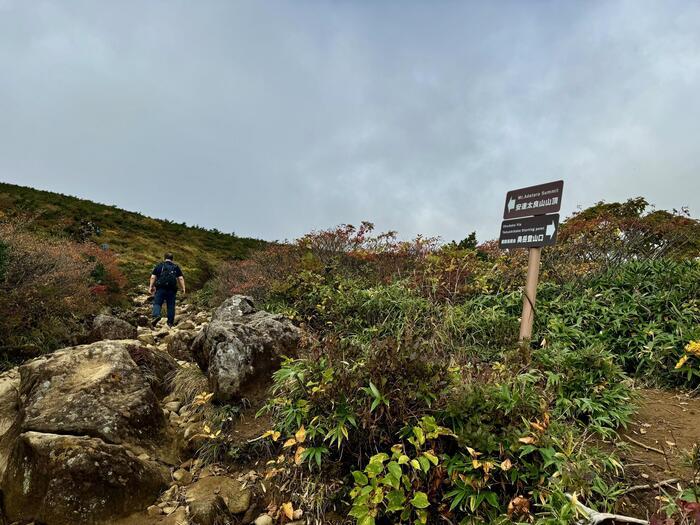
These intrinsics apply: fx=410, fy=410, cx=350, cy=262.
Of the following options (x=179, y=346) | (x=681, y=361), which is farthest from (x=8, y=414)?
(x=681, y=361)

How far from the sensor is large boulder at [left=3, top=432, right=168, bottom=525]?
294 centimetres

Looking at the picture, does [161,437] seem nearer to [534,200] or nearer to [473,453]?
[473,453]

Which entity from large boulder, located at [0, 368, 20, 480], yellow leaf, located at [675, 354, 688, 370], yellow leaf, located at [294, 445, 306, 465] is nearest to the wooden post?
yellow leaf, located at [675, 354, 688, 370]

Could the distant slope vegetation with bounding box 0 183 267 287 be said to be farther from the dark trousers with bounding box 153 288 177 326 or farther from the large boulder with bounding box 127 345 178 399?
the large boulder with bounding box 127 345 178 399

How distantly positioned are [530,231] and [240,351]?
3.48 meters

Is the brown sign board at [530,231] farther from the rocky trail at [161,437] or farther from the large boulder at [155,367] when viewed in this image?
the large boulder at [155,367]

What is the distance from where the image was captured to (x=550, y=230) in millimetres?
4496

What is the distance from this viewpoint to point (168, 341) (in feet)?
22.2

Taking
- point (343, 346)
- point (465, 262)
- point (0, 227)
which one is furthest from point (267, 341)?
point (0, 227)

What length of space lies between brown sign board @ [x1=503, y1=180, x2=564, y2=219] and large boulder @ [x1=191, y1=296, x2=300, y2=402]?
299cm

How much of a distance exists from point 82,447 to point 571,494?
342cm

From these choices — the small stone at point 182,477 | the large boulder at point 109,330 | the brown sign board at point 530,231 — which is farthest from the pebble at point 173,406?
the brown sign board at point 530,231

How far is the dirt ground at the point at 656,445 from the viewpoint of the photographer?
260 cm

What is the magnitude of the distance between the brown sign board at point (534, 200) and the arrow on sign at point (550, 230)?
0.15 meters
